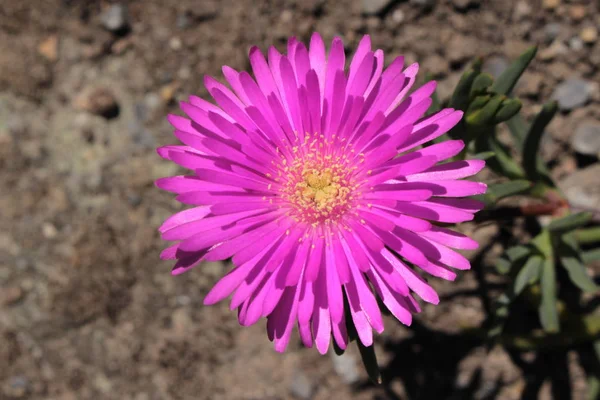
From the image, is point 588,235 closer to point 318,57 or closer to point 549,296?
point 549,296

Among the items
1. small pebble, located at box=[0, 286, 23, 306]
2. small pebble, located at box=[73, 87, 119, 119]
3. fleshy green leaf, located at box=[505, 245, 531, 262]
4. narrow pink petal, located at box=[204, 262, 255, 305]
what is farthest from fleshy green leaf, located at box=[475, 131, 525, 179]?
small pebble, located at box=[0, 286, 23, 306]

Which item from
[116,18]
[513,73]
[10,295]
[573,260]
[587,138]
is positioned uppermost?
[116,18]

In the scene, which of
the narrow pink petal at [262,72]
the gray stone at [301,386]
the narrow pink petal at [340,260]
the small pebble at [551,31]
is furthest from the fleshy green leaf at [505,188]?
the gray stone at [301,386]

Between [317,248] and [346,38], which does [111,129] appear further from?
[317,248]

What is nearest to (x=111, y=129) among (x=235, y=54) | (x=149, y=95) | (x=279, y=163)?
(x=149, y=95)

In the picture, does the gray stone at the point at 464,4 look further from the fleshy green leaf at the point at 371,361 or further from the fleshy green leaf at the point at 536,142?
the fleshy green leaf at the point at 371,361

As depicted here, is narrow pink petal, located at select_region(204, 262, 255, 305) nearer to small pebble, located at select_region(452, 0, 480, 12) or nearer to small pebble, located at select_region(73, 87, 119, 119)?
small pebble, located at select_region(452, 0, 480, 12)

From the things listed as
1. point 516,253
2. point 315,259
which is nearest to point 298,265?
point 315,259
